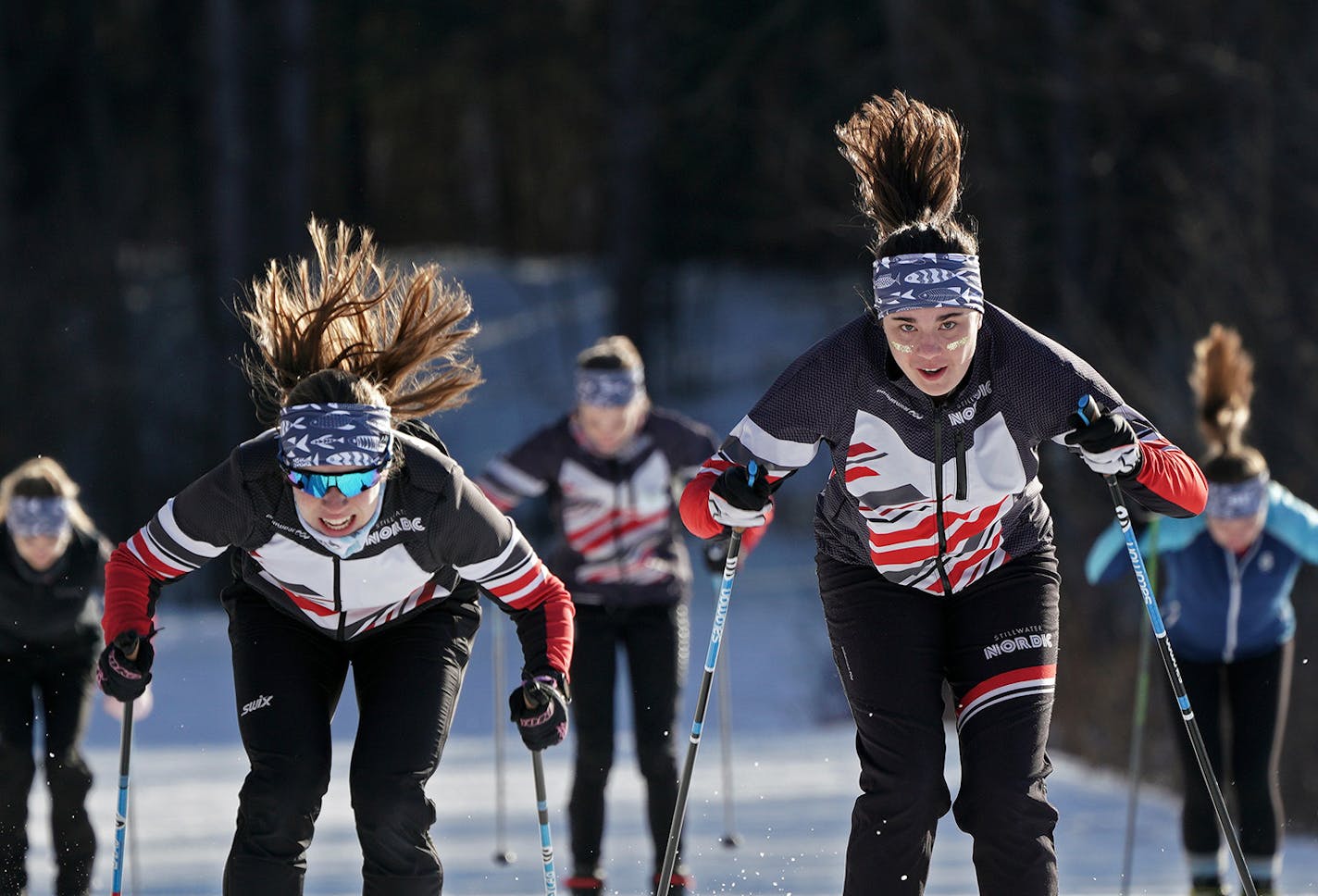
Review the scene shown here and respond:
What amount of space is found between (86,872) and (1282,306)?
9.64 meters

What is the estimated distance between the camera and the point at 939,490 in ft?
14.1

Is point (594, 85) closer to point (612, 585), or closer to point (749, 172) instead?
point (749, 172)

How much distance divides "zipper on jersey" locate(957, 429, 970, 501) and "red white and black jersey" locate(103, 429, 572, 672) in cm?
112

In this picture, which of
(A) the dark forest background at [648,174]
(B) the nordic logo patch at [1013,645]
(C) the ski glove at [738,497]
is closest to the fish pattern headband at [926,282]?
(C) the ski glove at [738,497]

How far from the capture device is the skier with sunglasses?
438cm

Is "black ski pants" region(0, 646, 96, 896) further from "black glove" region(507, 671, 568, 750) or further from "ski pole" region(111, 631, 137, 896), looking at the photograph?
"black glove" region(507, 671, 568, 750)

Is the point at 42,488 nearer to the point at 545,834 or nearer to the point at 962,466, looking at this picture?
the point at 545,834

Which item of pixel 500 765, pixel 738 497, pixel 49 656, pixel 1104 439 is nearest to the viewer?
pixel 1104 439

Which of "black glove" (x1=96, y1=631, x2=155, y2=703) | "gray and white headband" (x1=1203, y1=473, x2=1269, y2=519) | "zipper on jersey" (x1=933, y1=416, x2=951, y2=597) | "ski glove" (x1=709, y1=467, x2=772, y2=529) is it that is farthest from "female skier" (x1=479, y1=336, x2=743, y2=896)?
"zipper on jersey" (x1=933, y1=416, x2=951, y2=597)

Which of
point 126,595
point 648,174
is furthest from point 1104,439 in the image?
point 648,174

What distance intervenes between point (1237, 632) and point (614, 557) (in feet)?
7.26

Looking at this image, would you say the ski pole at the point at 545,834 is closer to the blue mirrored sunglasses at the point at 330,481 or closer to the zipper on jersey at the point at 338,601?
the zipper on jersey at the point at 338,601

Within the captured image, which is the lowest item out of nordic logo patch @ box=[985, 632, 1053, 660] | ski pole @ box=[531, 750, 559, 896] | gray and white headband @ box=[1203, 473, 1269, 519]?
ski pole @ box=[531, 750, 559, 896]

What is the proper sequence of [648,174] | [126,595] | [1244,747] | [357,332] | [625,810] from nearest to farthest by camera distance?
[126,595]
[357,332]
[1244,747]
[625,810]
[648,174]
